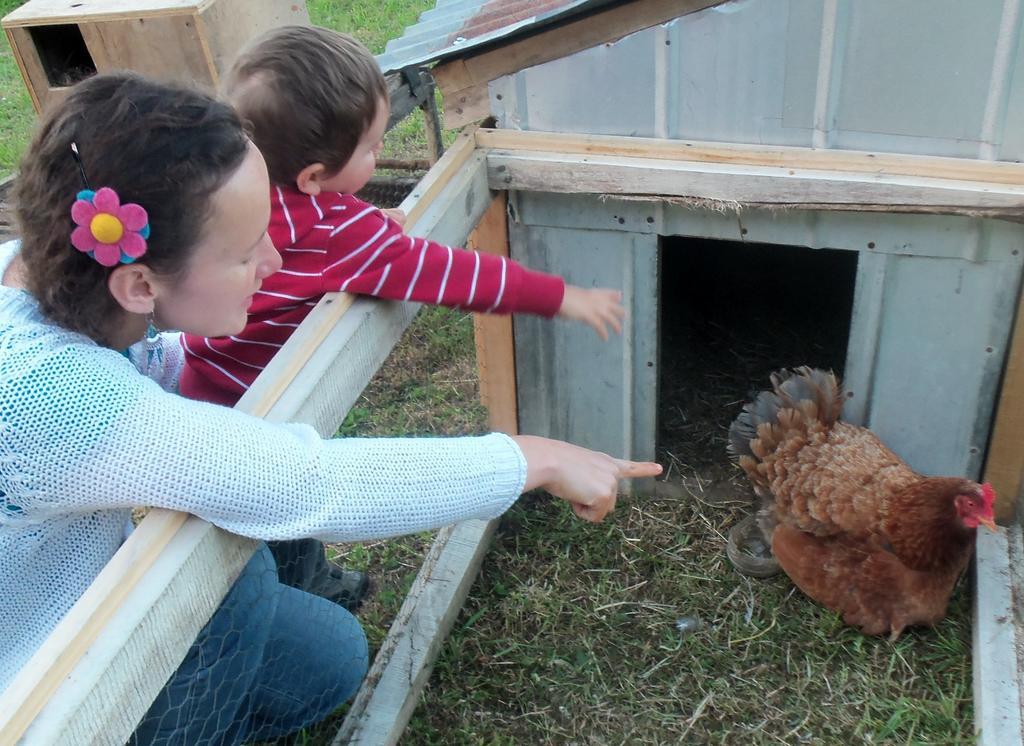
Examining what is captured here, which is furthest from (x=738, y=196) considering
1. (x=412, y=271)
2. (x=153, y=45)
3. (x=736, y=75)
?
(x=153, y=45)

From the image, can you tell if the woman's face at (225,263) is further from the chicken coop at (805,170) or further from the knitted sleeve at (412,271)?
the chicken coop at (805,170)

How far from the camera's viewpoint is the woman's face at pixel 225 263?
117 cm

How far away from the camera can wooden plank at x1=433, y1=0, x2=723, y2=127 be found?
1.97 m

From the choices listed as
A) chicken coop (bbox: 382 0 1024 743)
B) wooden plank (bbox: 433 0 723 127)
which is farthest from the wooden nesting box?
wooden plank (bbox: 433 0 723 127)

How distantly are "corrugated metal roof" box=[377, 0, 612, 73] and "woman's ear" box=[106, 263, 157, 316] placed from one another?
3.75 feet

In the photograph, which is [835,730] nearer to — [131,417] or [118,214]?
[131,417]

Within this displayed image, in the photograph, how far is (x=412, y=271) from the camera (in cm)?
163

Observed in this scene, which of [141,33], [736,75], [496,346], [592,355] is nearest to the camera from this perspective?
[736,75]

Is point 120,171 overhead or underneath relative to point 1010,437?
overhead

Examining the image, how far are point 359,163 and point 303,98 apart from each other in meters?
0.16

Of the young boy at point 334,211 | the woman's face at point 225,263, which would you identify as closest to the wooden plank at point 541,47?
the young boy at point 334,211

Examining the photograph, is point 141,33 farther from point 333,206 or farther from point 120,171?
point 120,171

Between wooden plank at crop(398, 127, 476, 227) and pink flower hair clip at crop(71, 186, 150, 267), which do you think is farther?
wooden plank at crop(398, 127, 476, 227)

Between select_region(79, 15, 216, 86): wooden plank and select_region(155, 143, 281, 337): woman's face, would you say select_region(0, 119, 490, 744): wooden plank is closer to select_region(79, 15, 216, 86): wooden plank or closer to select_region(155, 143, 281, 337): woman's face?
select_region(155, 143, 281, 337): woman's face
